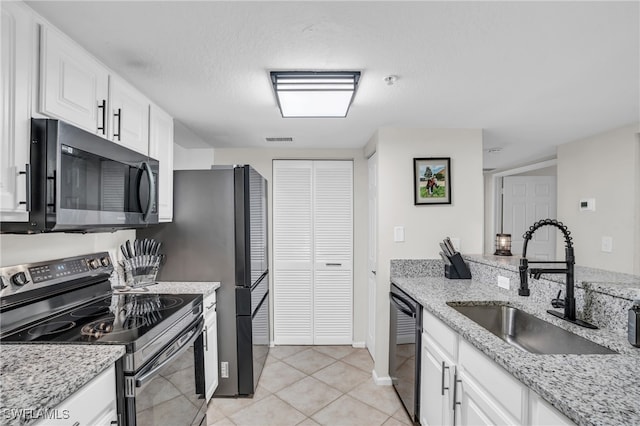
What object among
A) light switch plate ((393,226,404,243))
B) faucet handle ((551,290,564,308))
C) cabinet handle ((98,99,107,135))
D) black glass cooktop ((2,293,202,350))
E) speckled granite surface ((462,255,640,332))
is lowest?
black glass cooktop ((2,293,202,350))

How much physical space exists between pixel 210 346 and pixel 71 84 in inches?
69.3

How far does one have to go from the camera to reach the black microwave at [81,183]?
1.14m

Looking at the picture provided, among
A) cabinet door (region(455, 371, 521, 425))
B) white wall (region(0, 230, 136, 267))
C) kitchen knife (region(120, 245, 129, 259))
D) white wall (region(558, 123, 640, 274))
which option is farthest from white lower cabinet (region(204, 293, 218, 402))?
white wall (region(558, 123, 640, 274))

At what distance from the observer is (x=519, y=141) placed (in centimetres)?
300

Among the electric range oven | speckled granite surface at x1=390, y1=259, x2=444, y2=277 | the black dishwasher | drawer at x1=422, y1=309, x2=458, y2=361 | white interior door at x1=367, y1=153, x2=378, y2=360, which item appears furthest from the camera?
white interior door at x1=367, y1=153, x2=378, y2=360

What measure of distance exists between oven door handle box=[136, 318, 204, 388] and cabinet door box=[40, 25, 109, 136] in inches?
43.7

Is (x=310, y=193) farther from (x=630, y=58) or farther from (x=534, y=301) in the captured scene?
(x=630, y=58)

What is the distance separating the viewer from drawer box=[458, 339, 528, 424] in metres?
1.02

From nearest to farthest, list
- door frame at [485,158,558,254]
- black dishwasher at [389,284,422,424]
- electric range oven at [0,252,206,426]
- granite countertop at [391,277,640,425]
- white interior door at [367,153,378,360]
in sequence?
granite countertop at [391,277,640,425] → electric range oven at [0,252,206,426] → black dishwasher at [389,284,422,424] → white interior door at [367,153,378,360] → door frame at [485,158,558,254]

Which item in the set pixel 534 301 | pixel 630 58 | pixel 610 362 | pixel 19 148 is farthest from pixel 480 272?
pixel 19 148

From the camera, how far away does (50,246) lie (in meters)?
1.65

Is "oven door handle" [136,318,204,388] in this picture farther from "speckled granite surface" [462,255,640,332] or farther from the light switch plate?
"speckled granite surface" [462,255,640,332]

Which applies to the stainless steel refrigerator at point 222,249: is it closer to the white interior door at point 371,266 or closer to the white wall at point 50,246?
the white wall at point 50,246

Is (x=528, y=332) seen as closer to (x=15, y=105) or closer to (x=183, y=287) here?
(x=183, y=287)
